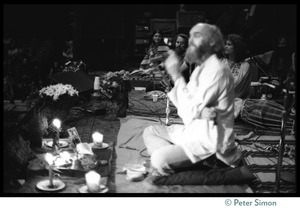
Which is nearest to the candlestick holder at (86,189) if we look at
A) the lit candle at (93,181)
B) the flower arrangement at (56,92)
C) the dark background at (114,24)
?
the lit candle at (93,181)

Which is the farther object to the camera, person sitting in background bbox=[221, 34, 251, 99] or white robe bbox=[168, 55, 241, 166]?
person sitting in background bbox=[221, 34, 251, 99]

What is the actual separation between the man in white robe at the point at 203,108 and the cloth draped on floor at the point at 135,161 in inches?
9.2

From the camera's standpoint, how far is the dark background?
6.44 m

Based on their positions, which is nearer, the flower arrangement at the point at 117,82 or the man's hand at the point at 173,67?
the man's hand at the point at 173,67

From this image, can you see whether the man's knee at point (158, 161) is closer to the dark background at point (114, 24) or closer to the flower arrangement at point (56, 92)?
the flower arrangement at point (56, 92)

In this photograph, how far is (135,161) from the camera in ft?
13.8

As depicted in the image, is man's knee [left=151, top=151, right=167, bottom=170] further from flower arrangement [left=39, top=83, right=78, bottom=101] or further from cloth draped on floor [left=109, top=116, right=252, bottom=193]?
flower arrangement [left=39, top=83, right=78, bottom=101]

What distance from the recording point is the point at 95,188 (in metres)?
3.32

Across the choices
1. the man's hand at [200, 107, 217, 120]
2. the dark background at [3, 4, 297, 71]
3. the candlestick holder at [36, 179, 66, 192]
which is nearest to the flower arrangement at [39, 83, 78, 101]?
the dark background at [3, 4, 297, 71]

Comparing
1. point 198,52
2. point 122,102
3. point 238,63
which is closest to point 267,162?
point 198,52

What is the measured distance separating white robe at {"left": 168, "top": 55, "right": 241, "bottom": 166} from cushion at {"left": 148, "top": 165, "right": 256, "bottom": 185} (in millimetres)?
141

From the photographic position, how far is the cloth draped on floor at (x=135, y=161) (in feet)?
11.5

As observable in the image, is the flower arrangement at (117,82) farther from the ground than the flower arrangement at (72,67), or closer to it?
closer to it

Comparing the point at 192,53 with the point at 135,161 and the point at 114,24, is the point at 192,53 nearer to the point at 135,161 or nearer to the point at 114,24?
the point at 135,161
